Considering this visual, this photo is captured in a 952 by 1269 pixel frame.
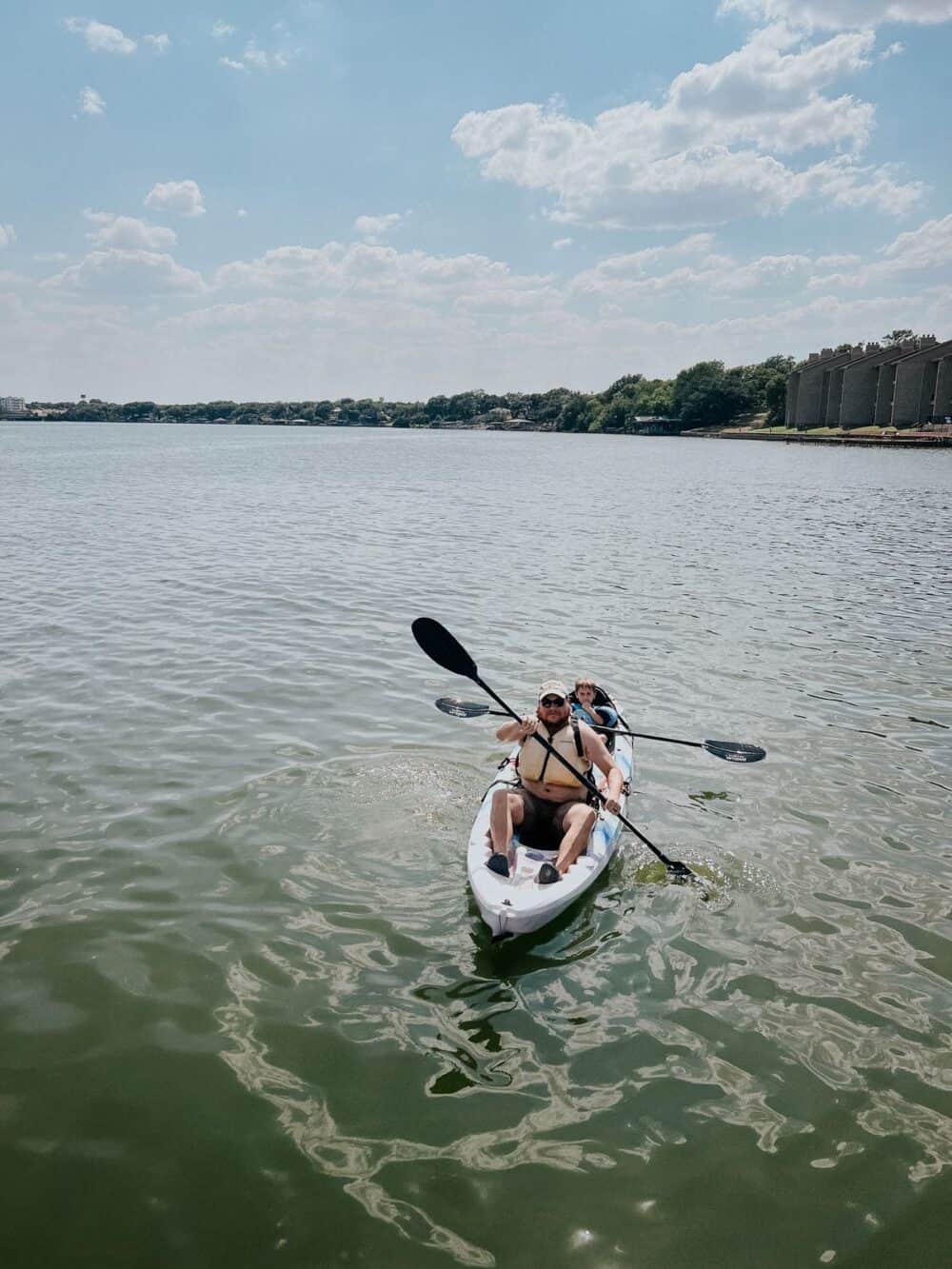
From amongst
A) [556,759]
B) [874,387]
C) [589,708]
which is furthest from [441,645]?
[874,387]

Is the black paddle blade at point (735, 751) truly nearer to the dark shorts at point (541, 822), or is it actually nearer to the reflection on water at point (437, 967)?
the reflection on water at point (437, 967)

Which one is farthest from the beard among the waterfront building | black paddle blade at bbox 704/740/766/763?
the waterfront building

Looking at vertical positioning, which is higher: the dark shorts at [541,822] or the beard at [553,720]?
the beard at [553,720]

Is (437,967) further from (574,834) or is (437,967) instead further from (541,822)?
(541,822)

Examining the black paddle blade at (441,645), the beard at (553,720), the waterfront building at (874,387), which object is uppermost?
the waterfront building at (874,387)

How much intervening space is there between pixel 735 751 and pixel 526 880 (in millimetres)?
3677

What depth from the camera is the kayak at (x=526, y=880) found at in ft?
22.5

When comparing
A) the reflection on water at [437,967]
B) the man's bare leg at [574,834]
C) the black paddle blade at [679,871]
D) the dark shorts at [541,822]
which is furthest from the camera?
the dark shorts at [541,822]

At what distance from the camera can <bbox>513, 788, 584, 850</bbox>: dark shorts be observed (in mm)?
8469

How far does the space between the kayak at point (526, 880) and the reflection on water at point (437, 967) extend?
30 cm

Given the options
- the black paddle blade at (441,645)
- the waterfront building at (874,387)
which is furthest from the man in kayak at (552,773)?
the waterfront building at (874,387)

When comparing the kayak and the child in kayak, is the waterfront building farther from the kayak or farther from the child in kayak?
the kayak

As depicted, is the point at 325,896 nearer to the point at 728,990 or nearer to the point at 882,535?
the point at 728,990

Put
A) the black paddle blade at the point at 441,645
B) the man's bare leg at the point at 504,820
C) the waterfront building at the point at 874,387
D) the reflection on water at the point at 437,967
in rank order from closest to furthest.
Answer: the reflection on water at the point at 437,967 → the man's bare leg at the point at 504,820 → the black paddle blade at the point at 441,645 → the waterfront building at the point at 874,387
